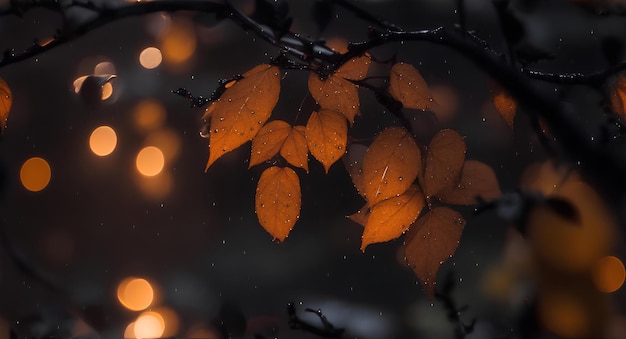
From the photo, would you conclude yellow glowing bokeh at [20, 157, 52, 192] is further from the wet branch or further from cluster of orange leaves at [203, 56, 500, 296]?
the wet branch

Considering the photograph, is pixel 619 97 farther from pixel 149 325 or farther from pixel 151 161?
pixel 151 161

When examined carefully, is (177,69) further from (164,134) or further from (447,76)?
(447,76)

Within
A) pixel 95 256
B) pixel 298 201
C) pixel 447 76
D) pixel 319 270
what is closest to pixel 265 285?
pixel 319 270

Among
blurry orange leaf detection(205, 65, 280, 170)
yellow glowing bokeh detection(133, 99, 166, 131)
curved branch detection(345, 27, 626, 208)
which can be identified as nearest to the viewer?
curved branch detection(345, 27, 626, 208)

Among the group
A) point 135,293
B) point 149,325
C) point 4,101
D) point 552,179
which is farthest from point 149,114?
point 552,179

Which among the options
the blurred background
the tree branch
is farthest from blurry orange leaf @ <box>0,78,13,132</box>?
the blurred background

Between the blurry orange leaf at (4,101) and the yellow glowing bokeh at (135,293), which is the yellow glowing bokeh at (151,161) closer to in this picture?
the yellow glowing bokeh at (135,293)

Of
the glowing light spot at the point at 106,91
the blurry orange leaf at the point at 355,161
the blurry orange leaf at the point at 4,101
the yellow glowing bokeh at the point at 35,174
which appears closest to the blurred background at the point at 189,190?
the yellow glowing bokeh at the point at 35,174
